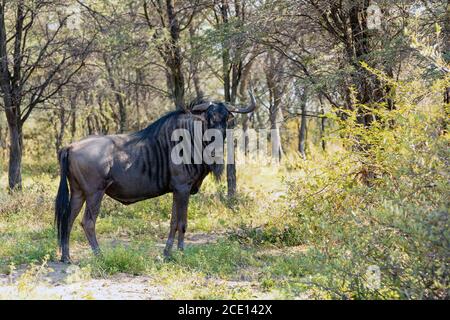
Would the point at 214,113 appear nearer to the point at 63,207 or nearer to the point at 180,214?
the point at 180,214

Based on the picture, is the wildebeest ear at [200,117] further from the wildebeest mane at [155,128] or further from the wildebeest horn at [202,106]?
the wildebeest mane at [155,128]

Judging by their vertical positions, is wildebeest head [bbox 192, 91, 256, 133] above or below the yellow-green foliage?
above

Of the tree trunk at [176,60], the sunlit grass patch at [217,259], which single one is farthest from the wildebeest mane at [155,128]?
the tree trunk at [176,60]

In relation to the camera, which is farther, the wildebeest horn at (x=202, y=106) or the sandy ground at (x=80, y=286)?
the wildebeest horn at (x=202, y=106)

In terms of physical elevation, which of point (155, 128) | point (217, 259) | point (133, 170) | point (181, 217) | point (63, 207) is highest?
point (155, 128)

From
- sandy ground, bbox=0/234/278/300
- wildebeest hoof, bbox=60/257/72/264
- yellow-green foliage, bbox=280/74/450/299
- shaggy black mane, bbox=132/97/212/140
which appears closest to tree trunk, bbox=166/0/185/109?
shaggy black mane, bbox=132/97/212/140

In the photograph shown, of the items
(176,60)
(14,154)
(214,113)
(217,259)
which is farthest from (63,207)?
(176,60)

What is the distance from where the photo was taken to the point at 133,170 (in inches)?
318

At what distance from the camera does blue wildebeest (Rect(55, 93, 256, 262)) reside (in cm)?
770

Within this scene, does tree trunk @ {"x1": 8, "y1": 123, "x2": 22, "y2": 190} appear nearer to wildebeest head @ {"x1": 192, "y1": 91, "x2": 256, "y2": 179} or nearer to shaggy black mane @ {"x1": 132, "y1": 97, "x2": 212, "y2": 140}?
shaggy black mane @ {"x1": 132, "y1": 97, "x2": 212, "y2": 140}

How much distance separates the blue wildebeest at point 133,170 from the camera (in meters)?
7.70

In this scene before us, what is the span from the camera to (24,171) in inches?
868

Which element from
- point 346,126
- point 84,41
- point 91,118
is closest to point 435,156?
point 346,126
